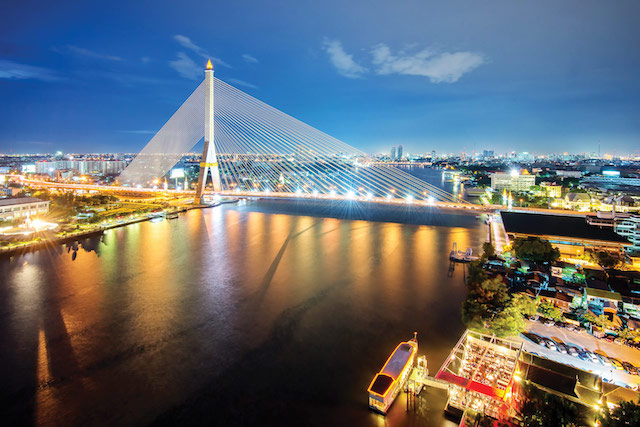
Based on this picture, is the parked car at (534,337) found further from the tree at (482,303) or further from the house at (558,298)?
the house at (558,298)

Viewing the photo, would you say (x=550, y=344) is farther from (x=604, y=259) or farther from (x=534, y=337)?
(x=604, y=259)

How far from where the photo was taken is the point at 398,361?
2059 mm

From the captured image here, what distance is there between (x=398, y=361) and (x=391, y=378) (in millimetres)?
167

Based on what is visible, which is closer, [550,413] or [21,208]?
[550,413]

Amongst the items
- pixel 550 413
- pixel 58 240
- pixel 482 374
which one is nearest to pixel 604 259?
pixel 482 374

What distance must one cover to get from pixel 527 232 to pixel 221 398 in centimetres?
484

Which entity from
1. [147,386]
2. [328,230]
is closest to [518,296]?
[147,386]

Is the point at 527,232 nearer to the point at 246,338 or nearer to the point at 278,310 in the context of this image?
the point at 278,310

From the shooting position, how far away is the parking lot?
206 cm

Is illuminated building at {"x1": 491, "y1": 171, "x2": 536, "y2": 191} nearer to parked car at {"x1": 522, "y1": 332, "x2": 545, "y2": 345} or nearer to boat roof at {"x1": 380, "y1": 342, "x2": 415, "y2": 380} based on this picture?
parked car at {"x1": 522, "y1": 332, "x2": 545, "y2": 345}

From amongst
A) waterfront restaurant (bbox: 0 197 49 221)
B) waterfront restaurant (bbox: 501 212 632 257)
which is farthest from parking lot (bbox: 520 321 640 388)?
waterfront restaurant (bbox: 0 197 49 221)

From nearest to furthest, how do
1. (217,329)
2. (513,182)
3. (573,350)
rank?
(573,350) → (217,329) → (513,182)

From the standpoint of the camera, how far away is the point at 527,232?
502cm

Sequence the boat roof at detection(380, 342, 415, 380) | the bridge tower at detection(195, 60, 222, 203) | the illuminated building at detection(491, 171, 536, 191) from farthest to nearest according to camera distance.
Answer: the illuminated building at detection(491, 171, 536, 191) → the bridge tower at detection(195, 60, 222, 203) → the boat roof at detection(380, 342, 415, 380)
